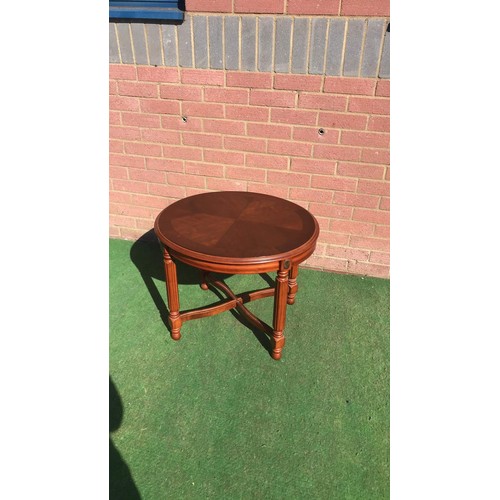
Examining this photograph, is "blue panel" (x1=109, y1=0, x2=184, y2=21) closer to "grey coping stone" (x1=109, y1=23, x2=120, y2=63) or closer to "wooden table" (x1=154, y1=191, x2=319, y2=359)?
"grey coping stone" (x1=109, y1=23, x2=120, y2=63)

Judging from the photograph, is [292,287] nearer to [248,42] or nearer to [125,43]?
[248,42]

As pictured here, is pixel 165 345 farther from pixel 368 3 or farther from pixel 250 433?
pixel 368 3

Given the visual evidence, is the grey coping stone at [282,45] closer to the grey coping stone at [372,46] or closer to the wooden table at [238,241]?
the grey coping stone at [372,46]

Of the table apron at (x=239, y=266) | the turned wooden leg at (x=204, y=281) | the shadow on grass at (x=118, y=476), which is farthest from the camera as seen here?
the turned wooden leg at (x=204, y=281)

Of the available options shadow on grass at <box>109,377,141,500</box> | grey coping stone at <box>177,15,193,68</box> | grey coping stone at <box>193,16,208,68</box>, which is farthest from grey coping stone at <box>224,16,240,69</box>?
shadow on grass at <box>109,377,141,500</box>

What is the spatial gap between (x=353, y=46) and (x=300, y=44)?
375 mm

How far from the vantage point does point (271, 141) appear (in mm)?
2951

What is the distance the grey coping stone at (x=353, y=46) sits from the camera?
246cm

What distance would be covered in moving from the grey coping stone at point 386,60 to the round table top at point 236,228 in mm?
1155

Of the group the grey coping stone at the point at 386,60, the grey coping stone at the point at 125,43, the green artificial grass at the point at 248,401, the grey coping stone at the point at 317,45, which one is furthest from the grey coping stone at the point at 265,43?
the green artificial grass at the point at 248,401

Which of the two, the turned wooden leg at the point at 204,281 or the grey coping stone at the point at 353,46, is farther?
the turned wooden leg at the point at 204,281

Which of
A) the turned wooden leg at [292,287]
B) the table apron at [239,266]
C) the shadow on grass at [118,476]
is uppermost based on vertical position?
the table apron at [239,266]
